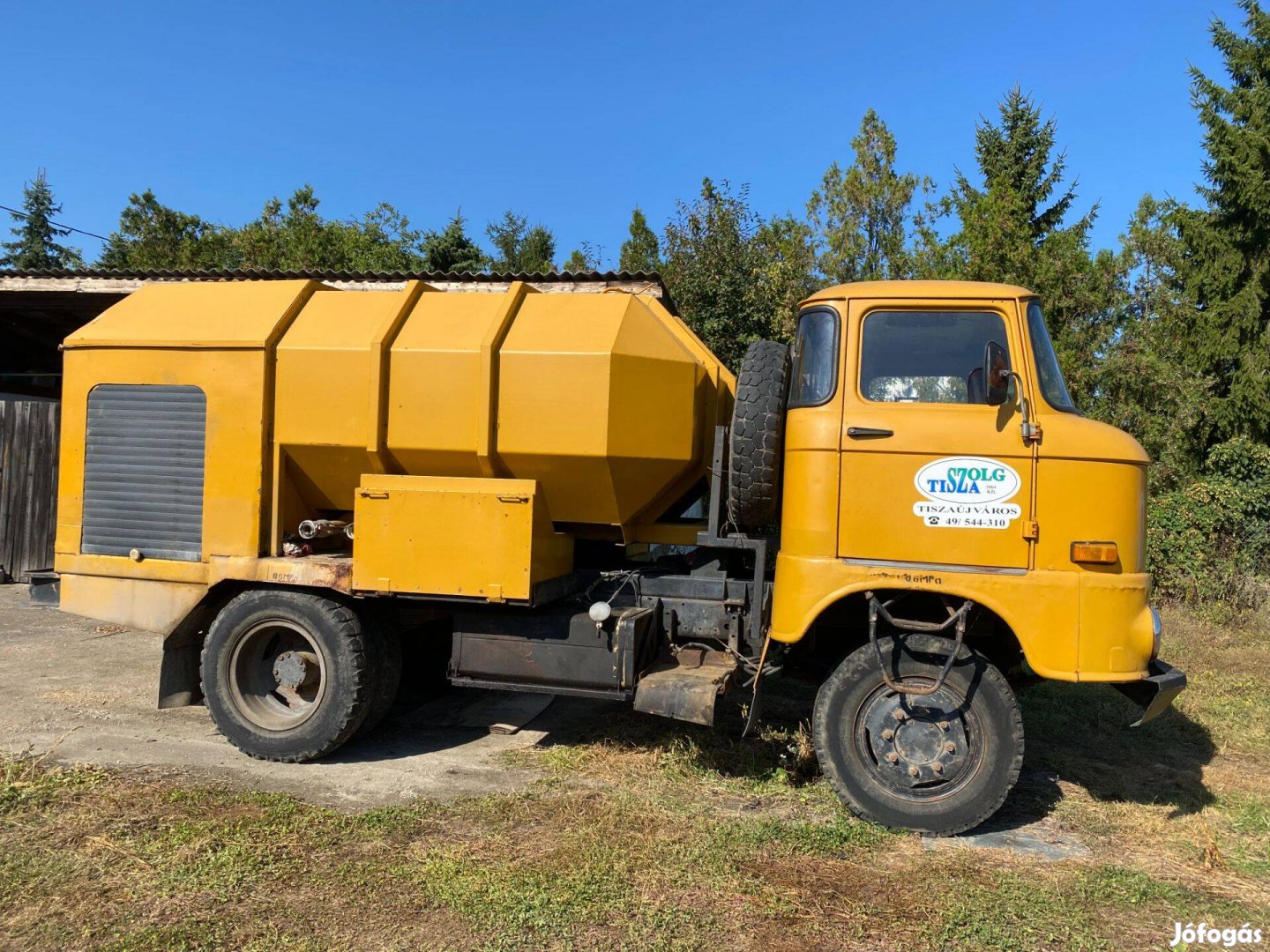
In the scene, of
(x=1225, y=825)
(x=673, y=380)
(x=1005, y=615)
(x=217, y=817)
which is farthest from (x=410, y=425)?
(x=1225, y=825)

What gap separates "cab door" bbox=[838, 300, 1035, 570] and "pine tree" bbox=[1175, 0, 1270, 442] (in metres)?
12.9

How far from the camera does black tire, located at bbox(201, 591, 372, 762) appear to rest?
5289 mm

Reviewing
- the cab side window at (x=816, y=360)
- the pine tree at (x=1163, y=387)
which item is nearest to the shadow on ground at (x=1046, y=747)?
the cab side window at (x=816, y=360)

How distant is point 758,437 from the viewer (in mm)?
4785

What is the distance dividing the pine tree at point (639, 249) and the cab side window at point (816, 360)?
1718cm

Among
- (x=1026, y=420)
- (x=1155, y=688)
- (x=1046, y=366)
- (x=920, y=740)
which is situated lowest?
(x=920, y=740)

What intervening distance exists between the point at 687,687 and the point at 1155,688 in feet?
8.11

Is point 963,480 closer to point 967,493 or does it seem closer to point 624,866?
point 967,493

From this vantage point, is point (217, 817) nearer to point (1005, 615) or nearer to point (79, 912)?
point (79, 912)

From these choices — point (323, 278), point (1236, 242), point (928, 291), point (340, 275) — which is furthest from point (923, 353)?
point (1236, 242)

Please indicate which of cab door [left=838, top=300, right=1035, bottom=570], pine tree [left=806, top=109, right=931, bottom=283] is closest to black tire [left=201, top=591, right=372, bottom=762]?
cab door [left=838, top=300, right=1035, bottom=570]

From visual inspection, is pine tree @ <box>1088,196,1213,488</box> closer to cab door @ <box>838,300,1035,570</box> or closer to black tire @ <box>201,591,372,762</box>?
cab door @ <box>838,300,1035,570</box>

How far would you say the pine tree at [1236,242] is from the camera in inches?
591

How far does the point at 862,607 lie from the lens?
500 cm
